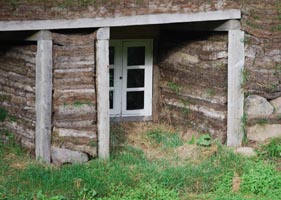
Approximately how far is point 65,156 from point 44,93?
909mm

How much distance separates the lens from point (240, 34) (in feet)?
34.8

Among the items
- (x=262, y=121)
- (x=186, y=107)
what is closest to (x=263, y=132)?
(x=262, y=121)

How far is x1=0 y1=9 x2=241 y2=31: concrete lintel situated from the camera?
9242 millimetres

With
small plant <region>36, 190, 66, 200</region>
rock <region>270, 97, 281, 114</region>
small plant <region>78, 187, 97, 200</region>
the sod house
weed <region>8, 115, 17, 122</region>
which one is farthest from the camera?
rock <region>270, 97, 281, 114</region>

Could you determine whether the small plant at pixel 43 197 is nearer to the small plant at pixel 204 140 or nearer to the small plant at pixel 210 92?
the small plant at pixel 204 140

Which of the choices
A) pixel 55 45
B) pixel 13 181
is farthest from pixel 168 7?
pixel 13 181

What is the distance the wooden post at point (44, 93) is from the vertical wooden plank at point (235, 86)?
2.75 metres

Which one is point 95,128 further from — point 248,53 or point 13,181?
point 248,53

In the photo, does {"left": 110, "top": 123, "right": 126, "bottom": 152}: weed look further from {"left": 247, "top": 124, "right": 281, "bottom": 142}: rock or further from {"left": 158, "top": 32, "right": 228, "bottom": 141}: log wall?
{"left": 247, "top": 124, "right": 281, "bottom": 142}: rock

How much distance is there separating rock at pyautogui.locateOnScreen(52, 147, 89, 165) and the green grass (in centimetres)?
20

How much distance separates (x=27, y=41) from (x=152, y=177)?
2534 millimetres

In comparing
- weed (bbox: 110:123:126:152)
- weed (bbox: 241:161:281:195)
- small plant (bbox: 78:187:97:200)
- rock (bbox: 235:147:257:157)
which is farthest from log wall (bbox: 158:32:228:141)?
small plant (bbox: 78:187:97:200)

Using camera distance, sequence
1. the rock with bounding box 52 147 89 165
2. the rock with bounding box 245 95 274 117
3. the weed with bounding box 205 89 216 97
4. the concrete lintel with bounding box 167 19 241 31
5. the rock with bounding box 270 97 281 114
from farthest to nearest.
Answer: the weed with bounding box 205 89 216 97, the rock with bounding box 270 97 281 114, the rock with bounding box 245 95 274 117, the concrete lintel with bounding box 167 19 241 31, the rock with bounding box 52 147 89 165

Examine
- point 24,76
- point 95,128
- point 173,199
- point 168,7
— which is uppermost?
Result: point 168,7
